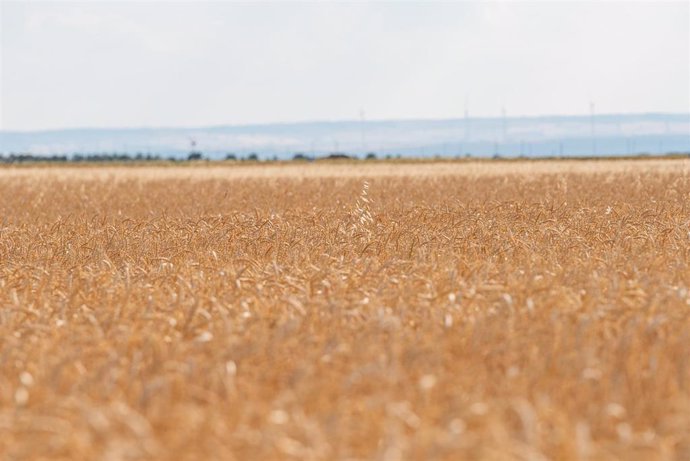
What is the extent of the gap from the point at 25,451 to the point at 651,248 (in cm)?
776

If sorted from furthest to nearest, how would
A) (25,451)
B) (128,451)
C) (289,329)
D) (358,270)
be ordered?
1. (358,270)
2. (289,329)
3. (25,451)
4. (128,451)

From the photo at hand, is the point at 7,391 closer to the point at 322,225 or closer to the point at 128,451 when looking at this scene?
the point at 128,451

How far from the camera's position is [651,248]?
10.7m

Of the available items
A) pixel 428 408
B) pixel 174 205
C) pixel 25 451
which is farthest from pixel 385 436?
pixel 174 205

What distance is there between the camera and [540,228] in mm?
12812

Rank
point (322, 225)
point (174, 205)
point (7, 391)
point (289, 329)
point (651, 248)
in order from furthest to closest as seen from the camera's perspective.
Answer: point (174, 205) → point (322, 225) → point (651, 248) → point (289, 329) → point (7, 391)

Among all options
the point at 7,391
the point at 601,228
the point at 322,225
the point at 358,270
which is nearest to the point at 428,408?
the point at 7,391

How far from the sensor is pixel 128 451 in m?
3.95

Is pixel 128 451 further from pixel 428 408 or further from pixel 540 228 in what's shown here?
pixel 540 228

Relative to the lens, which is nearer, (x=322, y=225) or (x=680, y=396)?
(x=680, y=396)

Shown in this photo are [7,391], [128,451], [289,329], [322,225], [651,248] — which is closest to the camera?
[128,451]

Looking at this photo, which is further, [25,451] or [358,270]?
[358,270]

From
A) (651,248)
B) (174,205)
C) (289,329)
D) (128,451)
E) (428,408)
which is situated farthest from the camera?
(174,205)

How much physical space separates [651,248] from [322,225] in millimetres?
5639
